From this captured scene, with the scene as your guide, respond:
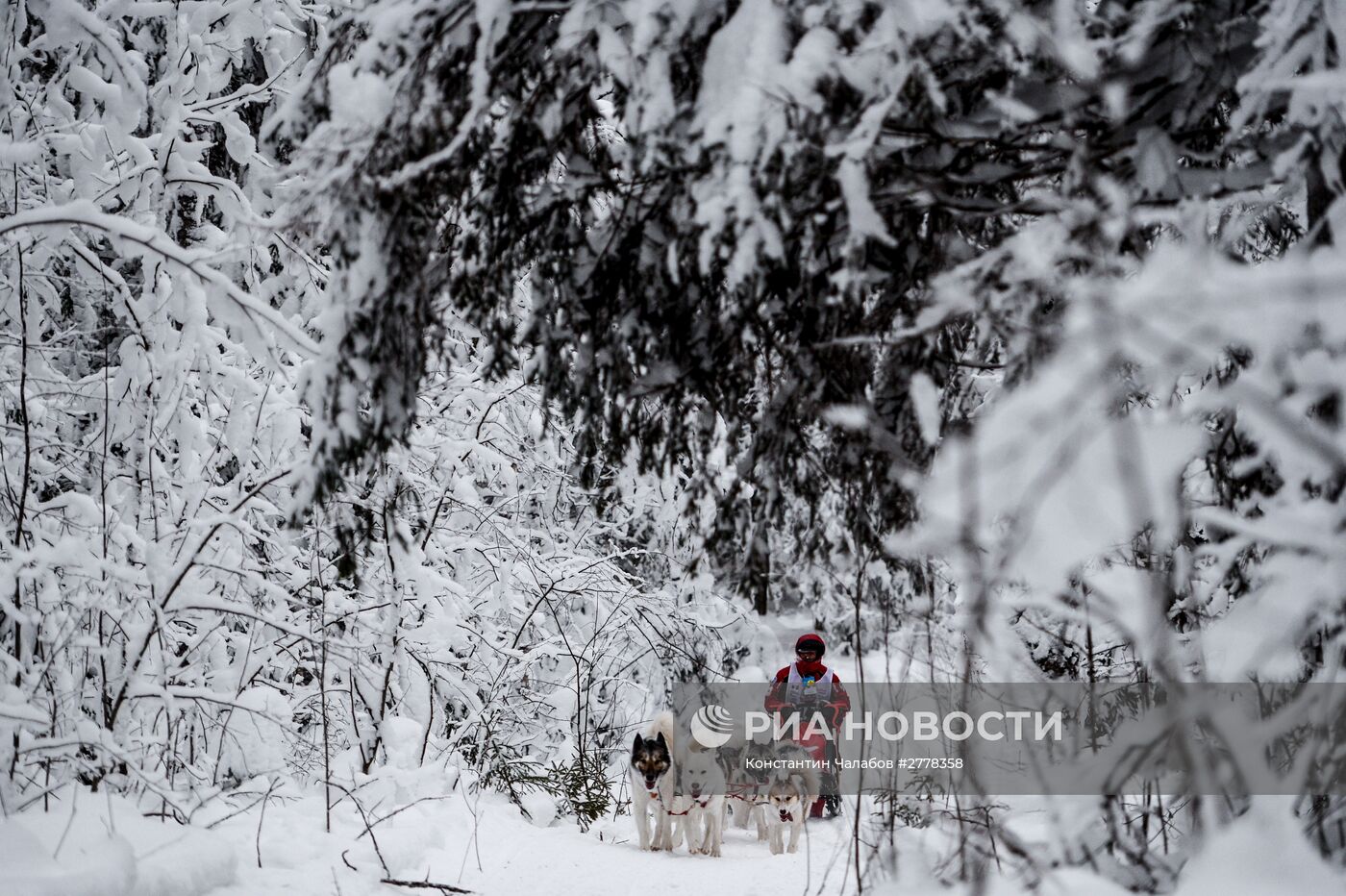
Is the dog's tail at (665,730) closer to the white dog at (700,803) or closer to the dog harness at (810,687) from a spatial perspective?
the white dog at (700,803)

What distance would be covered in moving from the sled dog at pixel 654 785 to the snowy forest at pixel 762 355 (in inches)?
23.6

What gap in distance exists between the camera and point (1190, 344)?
60.2 inches

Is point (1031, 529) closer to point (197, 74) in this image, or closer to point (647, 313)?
point (647, 313)

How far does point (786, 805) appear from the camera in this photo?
667 centimetres

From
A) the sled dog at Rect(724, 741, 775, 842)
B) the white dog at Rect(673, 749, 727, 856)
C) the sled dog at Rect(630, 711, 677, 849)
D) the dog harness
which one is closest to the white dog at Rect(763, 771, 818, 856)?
the sled dog at Rect(724, 741, 775, 842)

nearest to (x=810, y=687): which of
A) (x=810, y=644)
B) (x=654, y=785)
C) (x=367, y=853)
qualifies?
(x=810, y=644)

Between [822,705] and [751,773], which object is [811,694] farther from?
[751,773]

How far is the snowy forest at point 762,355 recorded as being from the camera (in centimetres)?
165

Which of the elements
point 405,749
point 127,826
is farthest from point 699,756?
point 127,826

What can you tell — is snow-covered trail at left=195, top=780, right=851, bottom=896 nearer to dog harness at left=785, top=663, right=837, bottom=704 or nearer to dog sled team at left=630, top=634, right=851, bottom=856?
dog sled team at left=630, top=634, right=851, bottom=856

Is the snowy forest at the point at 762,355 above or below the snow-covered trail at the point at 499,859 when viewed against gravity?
above

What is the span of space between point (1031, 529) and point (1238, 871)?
2.37ft

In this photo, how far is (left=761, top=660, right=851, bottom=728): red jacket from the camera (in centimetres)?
773

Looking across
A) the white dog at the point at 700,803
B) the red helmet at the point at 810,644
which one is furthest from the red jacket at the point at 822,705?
the white dog at the point at 700,803
